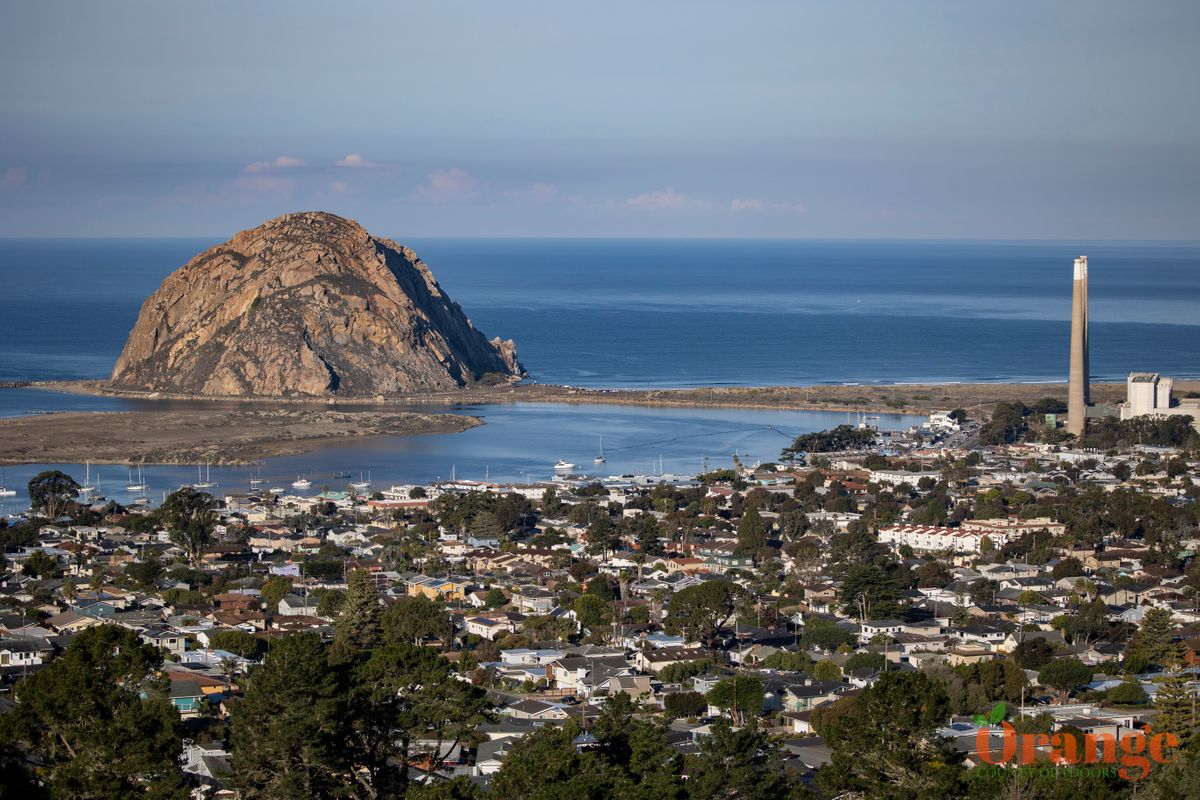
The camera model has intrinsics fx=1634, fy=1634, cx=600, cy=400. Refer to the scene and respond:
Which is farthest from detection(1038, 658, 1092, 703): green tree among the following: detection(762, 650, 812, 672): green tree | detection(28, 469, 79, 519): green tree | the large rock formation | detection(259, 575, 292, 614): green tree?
the large rock formation

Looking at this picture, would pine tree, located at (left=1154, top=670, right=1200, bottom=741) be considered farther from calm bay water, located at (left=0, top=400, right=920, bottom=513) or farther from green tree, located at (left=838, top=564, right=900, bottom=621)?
calm bay water, located at (left=0, top=400, right=920, bottom=513)

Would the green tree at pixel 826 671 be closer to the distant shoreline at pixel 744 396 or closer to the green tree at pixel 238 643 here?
the green tree at pixel 238 643

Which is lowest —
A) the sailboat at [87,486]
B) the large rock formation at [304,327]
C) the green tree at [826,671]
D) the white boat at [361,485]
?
the green tree at [826,671]

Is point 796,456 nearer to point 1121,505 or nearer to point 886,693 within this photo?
point 1121,505

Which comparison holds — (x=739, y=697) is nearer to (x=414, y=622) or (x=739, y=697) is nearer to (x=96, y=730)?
(x=414, y=622)

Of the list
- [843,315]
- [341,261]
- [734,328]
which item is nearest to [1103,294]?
[843,315]

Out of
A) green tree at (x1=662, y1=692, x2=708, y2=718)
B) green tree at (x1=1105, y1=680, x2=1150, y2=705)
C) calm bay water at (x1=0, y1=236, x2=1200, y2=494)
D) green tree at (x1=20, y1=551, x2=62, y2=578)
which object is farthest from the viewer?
calm bay water at (x1=0, y1=236, x2=1200, y2=494)

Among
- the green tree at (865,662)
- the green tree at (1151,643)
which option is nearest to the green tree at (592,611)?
the green tree at (865,662)
